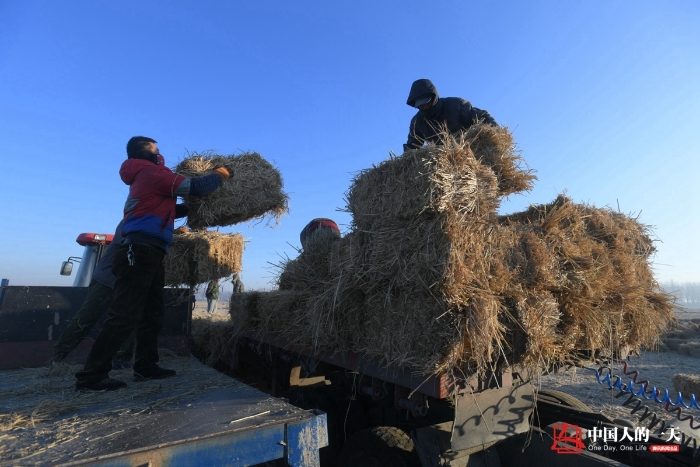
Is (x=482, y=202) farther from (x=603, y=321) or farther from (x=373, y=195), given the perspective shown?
(x=603, y=321)

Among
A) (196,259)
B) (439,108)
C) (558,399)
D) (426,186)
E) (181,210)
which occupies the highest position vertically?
(439,108)

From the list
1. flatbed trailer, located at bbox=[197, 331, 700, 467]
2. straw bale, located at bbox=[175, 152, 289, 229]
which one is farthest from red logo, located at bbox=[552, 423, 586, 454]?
straw bale, located at bbox=[175, 152, 289, 229]

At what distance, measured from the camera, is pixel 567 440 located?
2854 mm

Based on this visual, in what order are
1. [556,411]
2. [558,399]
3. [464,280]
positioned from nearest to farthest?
[464,280], [556,411], [558,399]

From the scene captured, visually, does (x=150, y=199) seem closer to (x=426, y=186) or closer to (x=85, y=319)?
(x=85, y=319)

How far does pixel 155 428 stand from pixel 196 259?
3.30m

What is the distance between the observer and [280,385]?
4602mm

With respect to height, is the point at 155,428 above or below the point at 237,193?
below

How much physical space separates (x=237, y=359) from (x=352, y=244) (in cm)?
300

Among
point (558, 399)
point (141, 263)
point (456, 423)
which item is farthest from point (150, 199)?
point (558, 399)

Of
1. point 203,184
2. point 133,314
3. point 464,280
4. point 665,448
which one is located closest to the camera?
point 464,280

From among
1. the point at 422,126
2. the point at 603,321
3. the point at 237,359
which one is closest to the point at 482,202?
the point at 603,321

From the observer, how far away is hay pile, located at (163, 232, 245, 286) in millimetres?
5113

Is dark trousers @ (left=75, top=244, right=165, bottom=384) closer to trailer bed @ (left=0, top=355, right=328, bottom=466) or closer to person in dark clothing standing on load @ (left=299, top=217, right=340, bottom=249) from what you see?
trailer bed @ (left=0, top=355, right=328, bottom=466)
